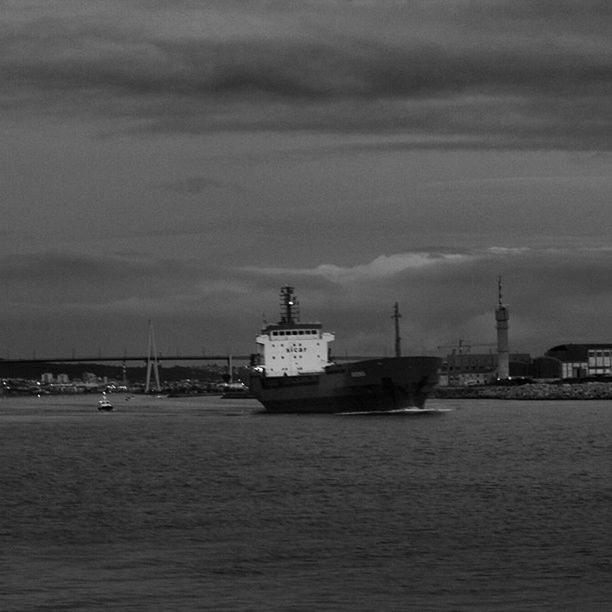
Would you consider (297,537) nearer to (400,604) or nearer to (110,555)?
(110,555)

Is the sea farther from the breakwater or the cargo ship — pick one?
the breakwater

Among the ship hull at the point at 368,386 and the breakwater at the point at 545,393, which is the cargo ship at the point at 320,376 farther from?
A: the breakwater at the point at 545,393

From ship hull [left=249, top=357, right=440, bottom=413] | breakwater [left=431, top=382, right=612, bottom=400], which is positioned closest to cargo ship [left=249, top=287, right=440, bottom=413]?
ship hull [left=249, top=357, right=440, bottom=413]

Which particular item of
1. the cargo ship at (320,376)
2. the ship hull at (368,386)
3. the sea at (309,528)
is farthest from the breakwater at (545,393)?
the sea at (309,528)

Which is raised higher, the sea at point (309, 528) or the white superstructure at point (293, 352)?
the white superstructure at point (293, 352)

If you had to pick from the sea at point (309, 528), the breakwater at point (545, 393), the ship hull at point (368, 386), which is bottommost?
the sea at point (309, 528)

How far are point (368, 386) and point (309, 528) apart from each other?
2509 inches

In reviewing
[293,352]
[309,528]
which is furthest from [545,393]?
[309,528]

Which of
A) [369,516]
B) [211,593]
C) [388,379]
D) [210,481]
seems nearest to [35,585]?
[211,593]

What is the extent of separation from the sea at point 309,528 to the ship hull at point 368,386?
104ft

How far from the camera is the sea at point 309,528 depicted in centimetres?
2358

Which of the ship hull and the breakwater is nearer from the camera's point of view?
the ship hull

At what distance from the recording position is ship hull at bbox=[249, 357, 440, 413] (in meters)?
95.0

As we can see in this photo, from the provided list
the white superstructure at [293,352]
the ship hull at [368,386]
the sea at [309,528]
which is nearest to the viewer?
the sea at [309,528]
